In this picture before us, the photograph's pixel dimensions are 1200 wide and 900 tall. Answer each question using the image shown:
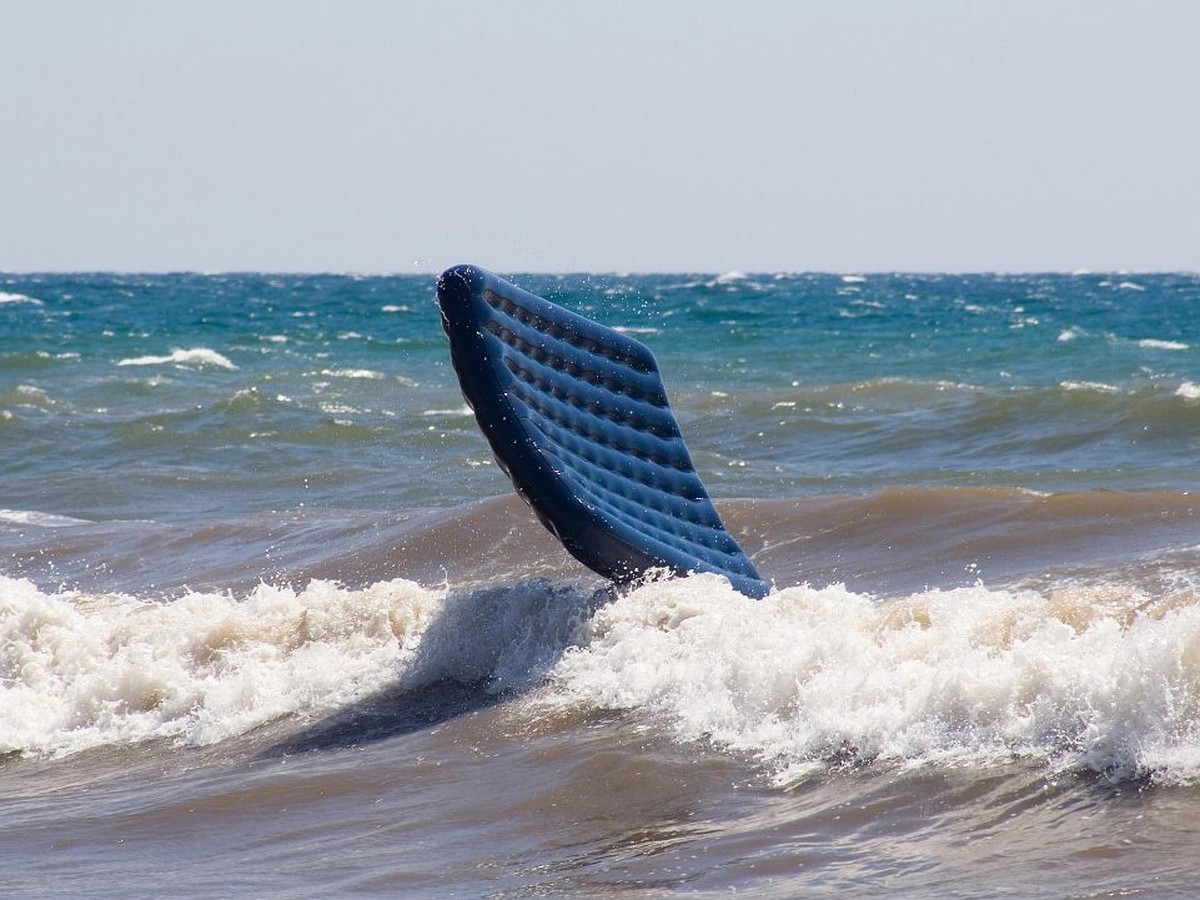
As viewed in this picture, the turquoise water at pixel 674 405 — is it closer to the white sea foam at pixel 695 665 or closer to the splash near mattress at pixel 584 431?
the splash near mattress at pixel 584 431

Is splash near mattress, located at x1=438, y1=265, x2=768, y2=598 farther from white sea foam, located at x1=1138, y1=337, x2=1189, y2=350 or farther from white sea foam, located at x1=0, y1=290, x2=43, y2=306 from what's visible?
white sea foam, located at x1=0, y1=290, x2=43, y2=306

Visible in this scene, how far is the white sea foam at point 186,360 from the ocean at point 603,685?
48.8 feet

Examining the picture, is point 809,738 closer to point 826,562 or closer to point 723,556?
point 723,556

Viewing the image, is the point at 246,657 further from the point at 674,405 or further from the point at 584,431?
the point at 674,405

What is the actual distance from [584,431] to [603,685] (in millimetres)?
1277

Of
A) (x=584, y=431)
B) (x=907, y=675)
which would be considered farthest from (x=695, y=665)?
(x=584, y=431)

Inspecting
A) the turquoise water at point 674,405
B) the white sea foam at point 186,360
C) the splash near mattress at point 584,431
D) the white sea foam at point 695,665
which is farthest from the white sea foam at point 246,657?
the white sea foam at point 186,360

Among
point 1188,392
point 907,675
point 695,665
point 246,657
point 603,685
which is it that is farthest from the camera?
point 1188,392

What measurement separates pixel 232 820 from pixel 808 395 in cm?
1585

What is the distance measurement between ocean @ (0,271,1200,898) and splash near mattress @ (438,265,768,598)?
0.30m

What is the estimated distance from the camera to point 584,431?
25.9ft

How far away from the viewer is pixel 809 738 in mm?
6082

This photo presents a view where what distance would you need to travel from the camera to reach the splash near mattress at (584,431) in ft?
23.9

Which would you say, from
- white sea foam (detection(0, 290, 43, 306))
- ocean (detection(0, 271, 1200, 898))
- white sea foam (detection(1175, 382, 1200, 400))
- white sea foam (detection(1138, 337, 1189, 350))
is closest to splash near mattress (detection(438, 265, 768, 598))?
ocean (detection(0, 271, 1200, 898))
